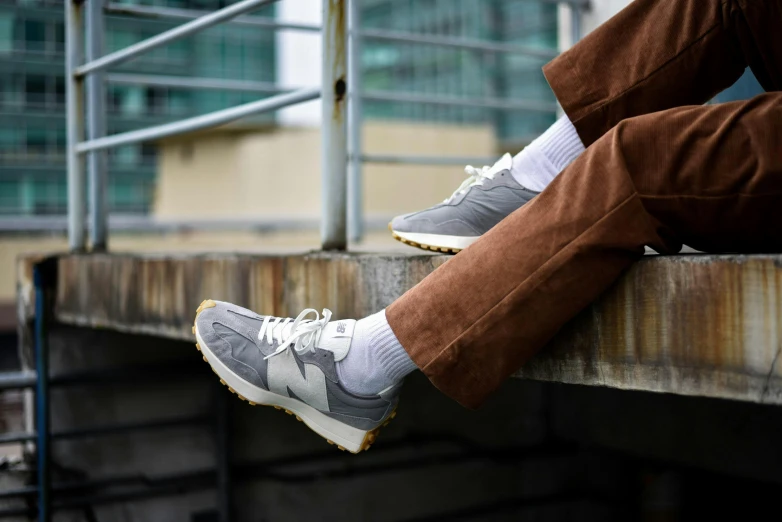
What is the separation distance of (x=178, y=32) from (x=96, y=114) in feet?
2.59

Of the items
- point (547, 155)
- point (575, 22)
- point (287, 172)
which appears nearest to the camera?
point (547, 155)

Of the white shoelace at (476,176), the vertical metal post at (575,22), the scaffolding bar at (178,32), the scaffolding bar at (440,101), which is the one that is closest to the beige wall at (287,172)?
the scaffolding bar at (440,101)

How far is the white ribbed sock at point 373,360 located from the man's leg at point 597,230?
0.04 metres

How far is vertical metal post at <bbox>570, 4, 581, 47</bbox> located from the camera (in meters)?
3.22

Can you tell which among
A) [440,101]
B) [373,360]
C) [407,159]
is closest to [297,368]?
[373,360]

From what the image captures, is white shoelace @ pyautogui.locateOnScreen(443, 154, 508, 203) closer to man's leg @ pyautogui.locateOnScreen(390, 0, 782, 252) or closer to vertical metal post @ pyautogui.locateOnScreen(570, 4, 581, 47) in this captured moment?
man's leg @ pyautogui.locateOnScreen(390, 0, 782, 252)

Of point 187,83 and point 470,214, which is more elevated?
→ point 187,83

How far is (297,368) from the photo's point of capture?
1370mm

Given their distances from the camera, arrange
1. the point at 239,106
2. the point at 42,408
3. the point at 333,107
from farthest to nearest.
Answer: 1. the point at 42,408
2. the point at 239,106
3. the point at 333,107

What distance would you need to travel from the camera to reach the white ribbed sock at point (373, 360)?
4.29 ft

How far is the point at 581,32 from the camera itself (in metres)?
3.24

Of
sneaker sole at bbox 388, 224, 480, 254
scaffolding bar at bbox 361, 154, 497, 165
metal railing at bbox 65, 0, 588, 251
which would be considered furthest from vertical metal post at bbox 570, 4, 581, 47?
sneaker sole at bbox 388, 224, 480, 254

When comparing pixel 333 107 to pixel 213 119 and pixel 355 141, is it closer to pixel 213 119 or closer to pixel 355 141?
pixel 213 119

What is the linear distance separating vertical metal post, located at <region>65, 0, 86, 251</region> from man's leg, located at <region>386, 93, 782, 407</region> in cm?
196
